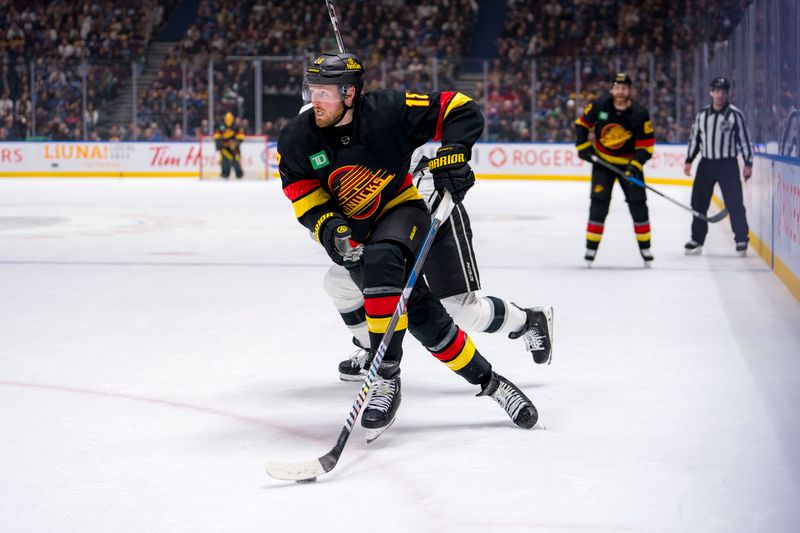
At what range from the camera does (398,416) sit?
344 cm

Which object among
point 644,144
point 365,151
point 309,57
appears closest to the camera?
point 365,151

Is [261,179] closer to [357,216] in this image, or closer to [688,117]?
[688,117]

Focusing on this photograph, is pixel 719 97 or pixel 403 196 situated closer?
pixel 403 196

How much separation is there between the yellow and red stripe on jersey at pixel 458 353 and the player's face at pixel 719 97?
208 inches

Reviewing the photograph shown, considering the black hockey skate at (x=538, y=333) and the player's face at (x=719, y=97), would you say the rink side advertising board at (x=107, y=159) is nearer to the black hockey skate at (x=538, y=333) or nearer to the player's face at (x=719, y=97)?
the player's face at (x=719, y=97)

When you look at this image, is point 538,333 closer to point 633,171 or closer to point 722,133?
point 633,171

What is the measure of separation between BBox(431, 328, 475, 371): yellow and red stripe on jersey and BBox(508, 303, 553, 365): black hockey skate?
2.53 ft

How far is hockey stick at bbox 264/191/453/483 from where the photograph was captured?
2713 millimetres

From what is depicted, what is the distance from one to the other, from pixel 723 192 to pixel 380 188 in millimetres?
5354

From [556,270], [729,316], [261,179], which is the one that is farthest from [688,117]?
[729,316]

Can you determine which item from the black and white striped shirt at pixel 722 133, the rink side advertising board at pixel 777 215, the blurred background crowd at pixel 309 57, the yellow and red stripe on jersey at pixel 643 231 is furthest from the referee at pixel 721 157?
the blurred background crowd at pixel 309 57

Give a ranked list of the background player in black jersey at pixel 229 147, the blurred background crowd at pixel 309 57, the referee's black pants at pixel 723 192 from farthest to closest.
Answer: the background player in black jersey at pixel 229 147, the blurred background crowd at pixel 309 57, the referee's black pants at pixel 723 192

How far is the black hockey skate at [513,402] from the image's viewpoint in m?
3.20

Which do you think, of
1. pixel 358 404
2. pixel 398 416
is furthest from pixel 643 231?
pixel 358 404
